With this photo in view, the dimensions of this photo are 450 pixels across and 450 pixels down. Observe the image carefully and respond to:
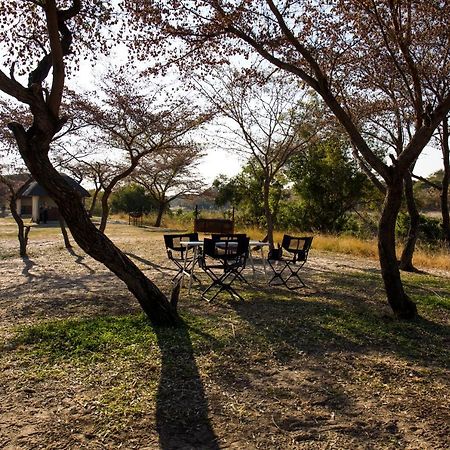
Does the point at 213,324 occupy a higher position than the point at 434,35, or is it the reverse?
the point at 434,35

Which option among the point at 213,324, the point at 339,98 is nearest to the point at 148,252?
the point at 339,98

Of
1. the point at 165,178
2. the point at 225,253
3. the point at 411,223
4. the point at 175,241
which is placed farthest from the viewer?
the point at 165,178

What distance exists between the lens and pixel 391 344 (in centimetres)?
416

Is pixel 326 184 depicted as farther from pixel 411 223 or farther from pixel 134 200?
pixel 134 200

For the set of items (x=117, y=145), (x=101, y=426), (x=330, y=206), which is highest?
(x=117, y=145)

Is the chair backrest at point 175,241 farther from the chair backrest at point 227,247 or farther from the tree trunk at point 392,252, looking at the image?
the tree trunk at point 392,252

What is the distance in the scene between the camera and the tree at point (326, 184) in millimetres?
19625

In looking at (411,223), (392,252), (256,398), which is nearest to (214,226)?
(411,223)

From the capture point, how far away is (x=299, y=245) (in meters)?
7.12

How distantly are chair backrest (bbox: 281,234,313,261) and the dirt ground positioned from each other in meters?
1.99

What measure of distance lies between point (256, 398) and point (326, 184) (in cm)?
1779

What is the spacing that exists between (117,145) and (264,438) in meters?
12.6

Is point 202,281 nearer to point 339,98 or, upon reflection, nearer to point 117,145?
point 339,98

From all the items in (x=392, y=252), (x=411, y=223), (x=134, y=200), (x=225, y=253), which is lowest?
(x=225, y=253)
